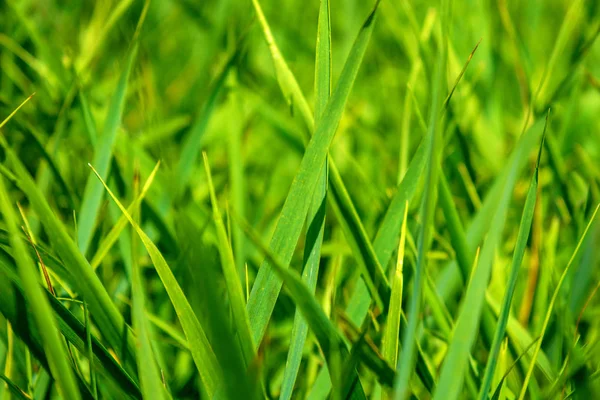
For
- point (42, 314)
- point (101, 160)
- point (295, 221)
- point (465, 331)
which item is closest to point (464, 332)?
point (465, 331)

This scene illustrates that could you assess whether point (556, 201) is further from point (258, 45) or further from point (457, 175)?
point (258, 45)

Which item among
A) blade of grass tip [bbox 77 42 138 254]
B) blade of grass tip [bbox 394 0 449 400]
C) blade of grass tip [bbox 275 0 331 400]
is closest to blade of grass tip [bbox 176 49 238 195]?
blade of grass tip [bbox 77 42 138 254]

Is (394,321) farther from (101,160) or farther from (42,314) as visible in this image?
(101,160)

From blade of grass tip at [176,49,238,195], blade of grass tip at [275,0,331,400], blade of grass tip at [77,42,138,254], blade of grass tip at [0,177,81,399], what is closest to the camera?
blade of grass tip at [0,177,81,399]

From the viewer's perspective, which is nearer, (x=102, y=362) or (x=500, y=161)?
(x=102, y=362)

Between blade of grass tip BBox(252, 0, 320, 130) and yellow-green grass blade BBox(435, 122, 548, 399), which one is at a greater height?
blade of grass tip BBox(252, 0, 320, 130)

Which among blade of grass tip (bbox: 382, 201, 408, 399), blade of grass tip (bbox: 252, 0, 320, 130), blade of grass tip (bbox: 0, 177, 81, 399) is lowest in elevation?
blade of grass tip (bbox: 382, 201, 408, 399)

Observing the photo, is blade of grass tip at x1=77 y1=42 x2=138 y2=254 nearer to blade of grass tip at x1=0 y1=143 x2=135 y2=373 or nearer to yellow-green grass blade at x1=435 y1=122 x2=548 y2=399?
blade of grass tip at x1=0 y1=143 x2=135 y2=373

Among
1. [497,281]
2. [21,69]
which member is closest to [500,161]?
[497,281]

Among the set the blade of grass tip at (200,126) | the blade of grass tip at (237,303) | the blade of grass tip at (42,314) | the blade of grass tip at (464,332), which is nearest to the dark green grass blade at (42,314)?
the blade of grass tip at (42,314)
